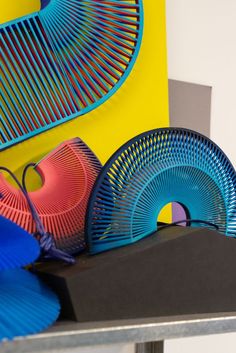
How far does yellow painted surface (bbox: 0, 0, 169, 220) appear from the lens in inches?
35.2

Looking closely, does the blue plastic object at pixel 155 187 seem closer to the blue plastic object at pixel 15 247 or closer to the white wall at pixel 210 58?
the blue plastic object at pixel 15 247

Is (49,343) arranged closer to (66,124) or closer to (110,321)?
(110,321)

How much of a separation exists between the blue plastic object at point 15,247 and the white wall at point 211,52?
Result: 71 centimetres

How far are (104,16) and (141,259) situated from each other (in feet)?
1.74

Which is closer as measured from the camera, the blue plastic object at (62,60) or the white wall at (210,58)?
the blue plastic object at (62,60)

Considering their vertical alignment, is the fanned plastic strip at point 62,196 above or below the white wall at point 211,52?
below

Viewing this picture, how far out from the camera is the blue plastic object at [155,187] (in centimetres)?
66

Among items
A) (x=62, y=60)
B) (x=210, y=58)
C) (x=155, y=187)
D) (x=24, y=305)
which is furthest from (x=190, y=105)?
(x=24, y=305)

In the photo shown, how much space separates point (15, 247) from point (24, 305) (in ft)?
0.21

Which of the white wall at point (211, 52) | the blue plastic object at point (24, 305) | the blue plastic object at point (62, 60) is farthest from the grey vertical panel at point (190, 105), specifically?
the blue plastic object at point (24, 305)

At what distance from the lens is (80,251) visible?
714mm

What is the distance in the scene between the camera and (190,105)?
1.15m

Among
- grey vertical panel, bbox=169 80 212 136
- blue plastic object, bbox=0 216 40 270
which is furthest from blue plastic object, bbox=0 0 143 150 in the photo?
blue plastic object, bbox=0 216 40 270

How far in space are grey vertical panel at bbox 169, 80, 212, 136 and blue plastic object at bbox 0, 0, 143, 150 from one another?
21cm
